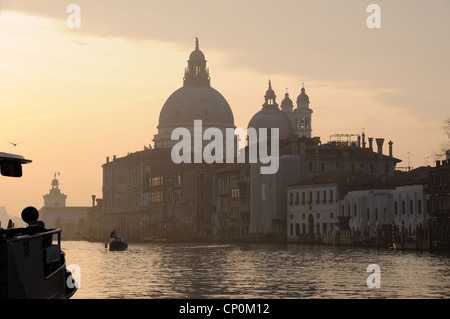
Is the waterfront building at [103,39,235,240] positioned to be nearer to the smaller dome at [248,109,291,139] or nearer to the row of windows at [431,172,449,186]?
the smaller dome at [248,109,291,139]

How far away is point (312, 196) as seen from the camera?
106 metres

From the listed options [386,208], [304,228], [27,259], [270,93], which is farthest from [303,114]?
[27,259]

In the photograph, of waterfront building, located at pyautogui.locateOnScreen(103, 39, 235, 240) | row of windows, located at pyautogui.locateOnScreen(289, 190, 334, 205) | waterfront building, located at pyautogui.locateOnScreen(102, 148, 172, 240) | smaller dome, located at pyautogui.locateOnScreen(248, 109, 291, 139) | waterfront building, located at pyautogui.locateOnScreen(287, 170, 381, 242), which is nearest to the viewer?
waterfront building, located at pyautogui.locateOnScreen(287, 170, 381, 242)

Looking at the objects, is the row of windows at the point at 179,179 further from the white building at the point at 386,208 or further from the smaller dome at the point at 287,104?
the white building at the point at 386,208

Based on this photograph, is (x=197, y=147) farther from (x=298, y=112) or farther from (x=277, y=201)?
(x=277, y=201)

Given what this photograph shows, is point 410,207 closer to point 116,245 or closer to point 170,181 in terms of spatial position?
point 116,245

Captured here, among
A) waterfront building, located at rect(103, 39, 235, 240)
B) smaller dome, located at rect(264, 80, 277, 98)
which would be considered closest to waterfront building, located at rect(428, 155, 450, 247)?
waterfront building, located at rect(103, 39, 235, 240)

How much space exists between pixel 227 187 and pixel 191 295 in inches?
3611

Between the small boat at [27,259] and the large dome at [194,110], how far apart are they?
15764 centimetres

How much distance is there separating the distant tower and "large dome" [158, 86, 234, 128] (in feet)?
84.3

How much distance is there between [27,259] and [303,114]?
139802 mm

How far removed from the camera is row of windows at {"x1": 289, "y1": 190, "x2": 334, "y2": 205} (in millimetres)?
103562

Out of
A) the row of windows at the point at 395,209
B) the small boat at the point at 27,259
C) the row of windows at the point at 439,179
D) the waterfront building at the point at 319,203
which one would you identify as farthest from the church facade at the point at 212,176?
the small boat at the point at 27,259
